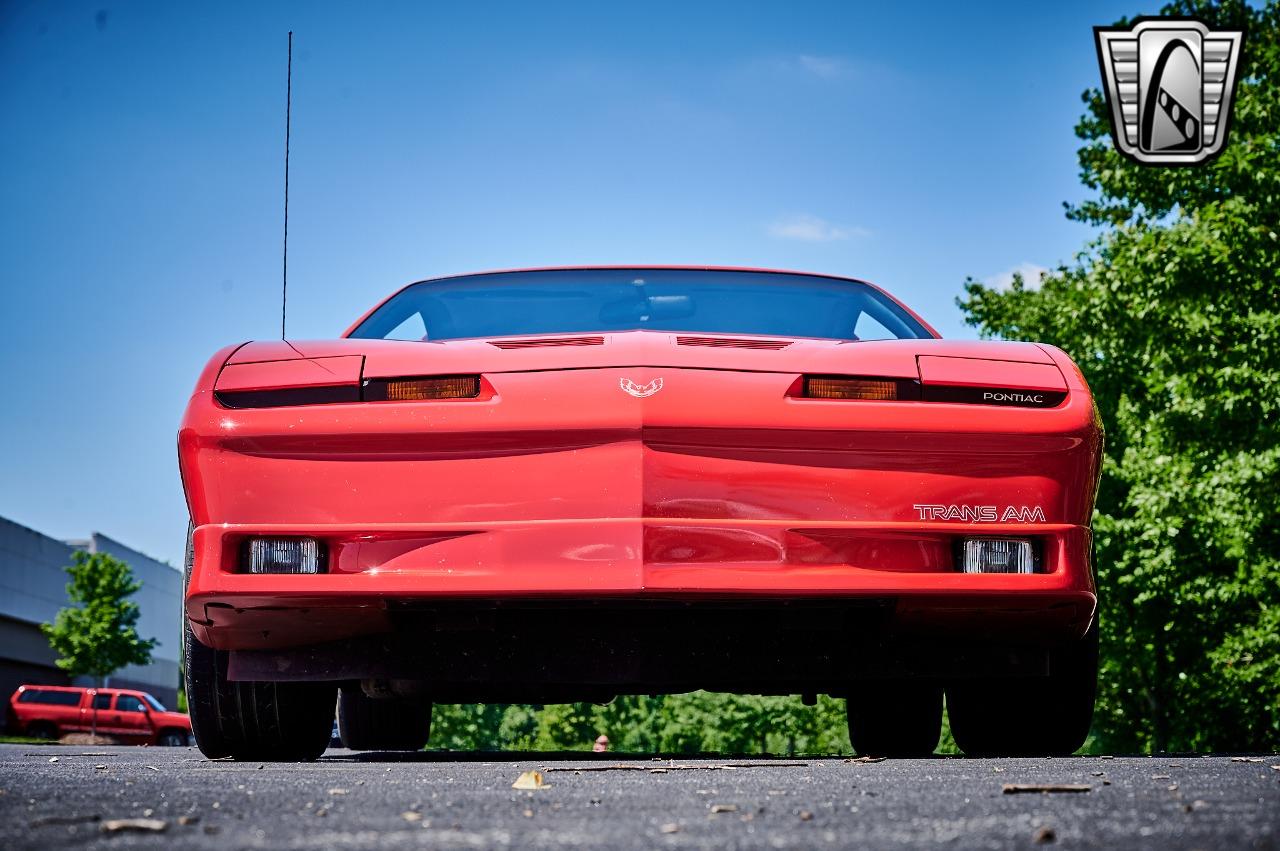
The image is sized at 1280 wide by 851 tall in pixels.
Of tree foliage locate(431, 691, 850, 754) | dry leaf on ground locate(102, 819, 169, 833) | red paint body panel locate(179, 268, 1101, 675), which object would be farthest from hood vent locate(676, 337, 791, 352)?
tree foliage locate(431, 691, 850, 754)

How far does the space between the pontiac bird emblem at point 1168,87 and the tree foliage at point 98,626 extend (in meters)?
31.3

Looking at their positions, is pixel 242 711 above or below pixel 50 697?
above

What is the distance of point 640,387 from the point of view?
3.73 m

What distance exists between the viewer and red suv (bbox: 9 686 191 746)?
2794 cm

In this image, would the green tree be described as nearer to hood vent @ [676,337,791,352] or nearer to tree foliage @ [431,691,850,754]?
hood vent @ [676,337,791,352]

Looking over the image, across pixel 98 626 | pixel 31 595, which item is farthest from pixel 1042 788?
pixel 31 595

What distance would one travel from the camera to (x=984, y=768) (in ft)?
11.7

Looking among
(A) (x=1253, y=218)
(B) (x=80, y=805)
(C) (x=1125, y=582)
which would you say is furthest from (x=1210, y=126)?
(B) (x=80, y=805)

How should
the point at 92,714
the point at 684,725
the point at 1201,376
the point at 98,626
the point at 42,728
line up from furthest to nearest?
the point at 684,725 < the point at 98,626 < the point at 42,728 < the point at 92,714 < the point at 1201,376

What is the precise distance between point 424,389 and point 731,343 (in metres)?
0.92

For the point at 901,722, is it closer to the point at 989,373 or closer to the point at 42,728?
the point at 989,373

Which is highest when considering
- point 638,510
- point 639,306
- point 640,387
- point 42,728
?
point 639,306

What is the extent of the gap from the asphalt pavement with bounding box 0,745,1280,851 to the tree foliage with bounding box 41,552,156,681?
37.6 metres

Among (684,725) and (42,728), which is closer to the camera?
(42,728)
